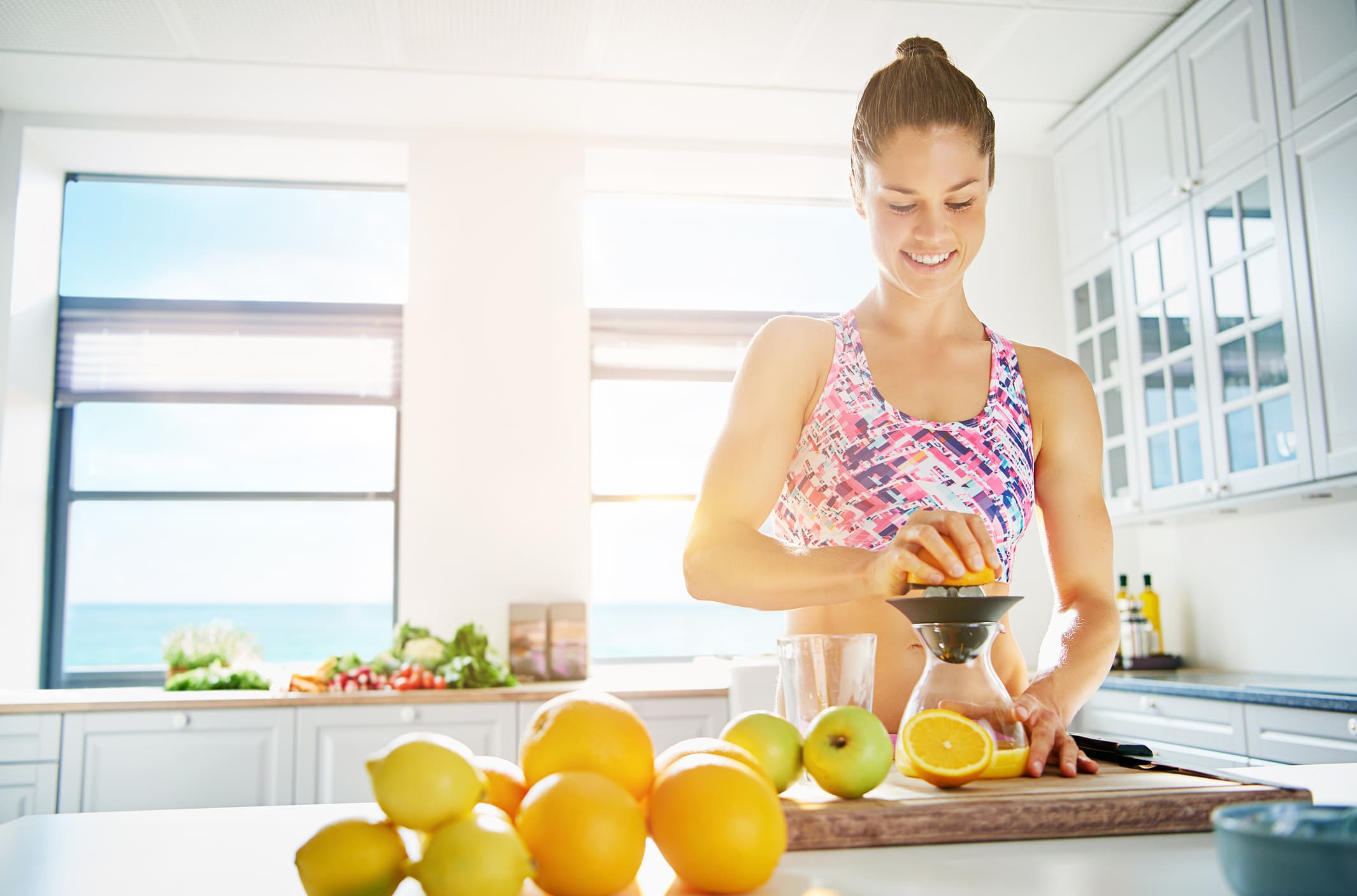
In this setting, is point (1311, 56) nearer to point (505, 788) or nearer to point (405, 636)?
point (505, 788)

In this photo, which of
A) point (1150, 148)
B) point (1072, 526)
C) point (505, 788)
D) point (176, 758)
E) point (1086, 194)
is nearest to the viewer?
point (505, 788)

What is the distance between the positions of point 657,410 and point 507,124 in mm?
17073

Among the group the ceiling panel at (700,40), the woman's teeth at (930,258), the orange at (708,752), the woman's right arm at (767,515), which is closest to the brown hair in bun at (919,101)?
the woman's teeth at (930,258)

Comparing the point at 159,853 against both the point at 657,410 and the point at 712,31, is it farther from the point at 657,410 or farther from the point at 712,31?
the point at 657,410

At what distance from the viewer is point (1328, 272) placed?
8.71 feet

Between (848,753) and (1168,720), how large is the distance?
2621 millimetres

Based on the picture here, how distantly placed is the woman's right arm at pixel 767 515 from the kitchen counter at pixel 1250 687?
1823mm

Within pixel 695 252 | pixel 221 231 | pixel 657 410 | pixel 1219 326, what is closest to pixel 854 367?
pixel 1219 326

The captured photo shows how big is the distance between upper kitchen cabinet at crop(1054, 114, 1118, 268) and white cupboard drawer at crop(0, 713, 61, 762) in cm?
376

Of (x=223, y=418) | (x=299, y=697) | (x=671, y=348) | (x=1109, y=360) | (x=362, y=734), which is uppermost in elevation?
(x=223, y=418)

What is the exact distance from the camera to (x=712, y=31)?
→ 11.1 feet

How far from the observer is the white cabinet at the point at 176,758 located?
302 centimetres

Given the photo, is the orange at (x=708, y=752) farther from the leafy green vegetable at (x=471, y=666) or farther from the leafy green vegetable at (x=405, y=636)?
the leafy green vegetable at (x=405, y=636)

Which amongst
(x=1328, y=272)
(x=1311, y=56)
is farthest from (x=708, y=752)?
(x=1311, y=56)
